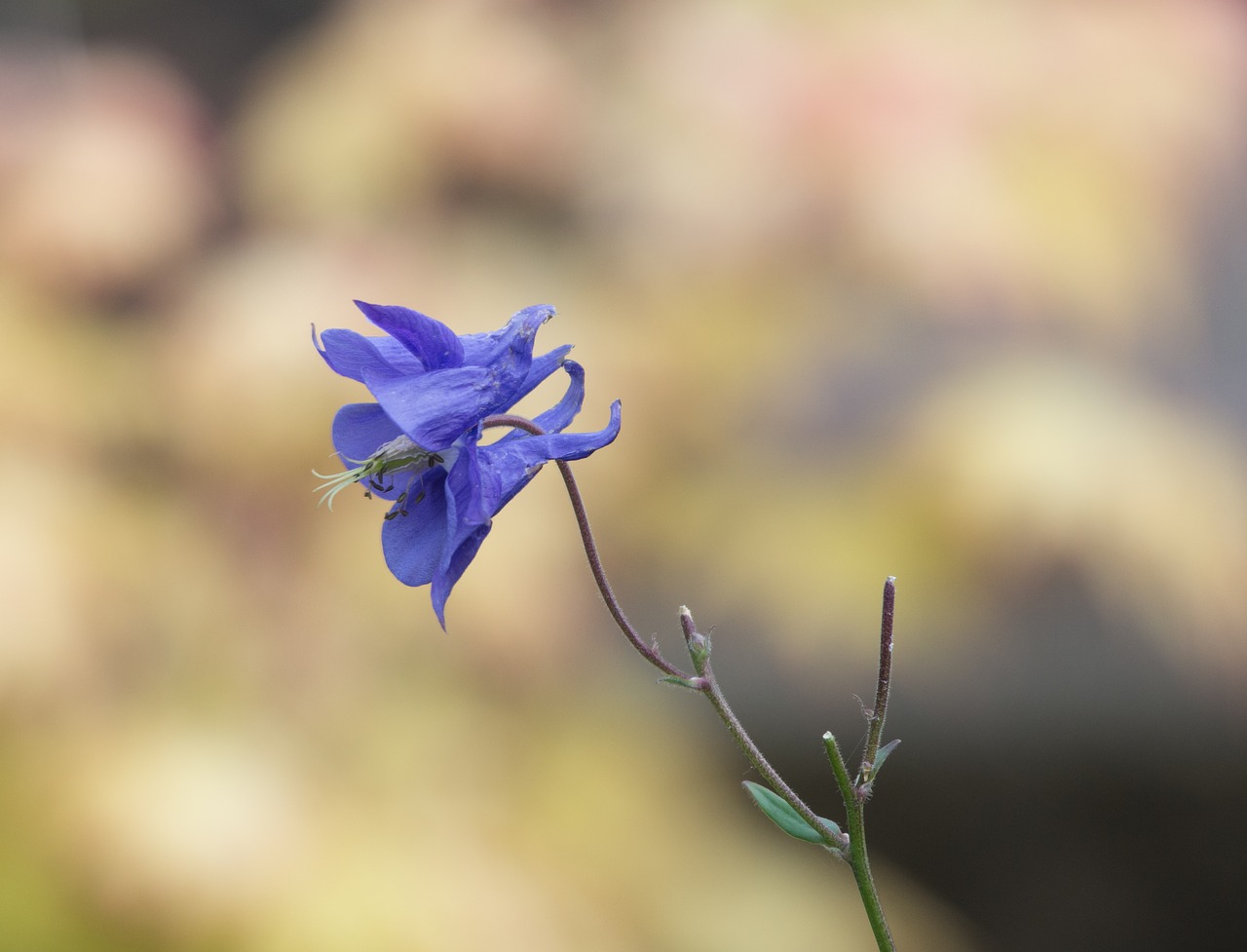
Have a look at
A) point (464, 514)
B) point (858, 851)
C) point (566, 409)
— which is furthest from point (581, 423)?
point (858, 851)

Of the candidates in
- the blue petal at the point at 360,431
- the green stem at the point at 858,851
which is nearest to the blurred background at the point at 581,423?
the blue petal at the point at 360,431

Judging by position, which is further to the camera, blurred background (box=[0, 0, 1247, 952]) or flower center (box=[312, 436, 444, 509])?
blurred background (box=[0, 0, 1247, 952])

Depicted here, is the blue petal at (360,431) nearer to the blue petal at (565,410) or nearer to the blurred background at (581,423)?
the blue petal at (565,410)

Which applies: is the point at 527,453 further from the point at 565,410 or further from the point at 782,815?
the point at 782,815

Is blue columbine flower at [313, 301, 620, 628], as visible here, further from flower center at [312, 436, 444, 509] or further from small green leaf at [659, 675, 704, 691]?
small green leaf at [659, 675, 704, 691]

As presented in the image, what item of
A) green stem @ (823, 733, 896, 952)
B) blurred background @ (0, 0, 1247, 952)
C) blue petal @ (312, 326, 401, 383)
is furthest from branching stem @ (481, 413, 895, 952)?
blurred background @ (0, 0, 1247, 952)

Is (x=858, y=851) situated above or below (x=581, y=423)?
below

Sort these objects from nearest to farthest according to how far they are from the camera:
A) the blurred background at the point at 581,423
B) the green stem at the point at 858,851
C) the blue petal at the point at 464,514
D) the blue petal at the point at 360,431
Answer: the green stem at the point at 858,851
the blue petal at the point at 464,514
the blue petal at the point at 360,431
the blurred background at the point at 581,423
